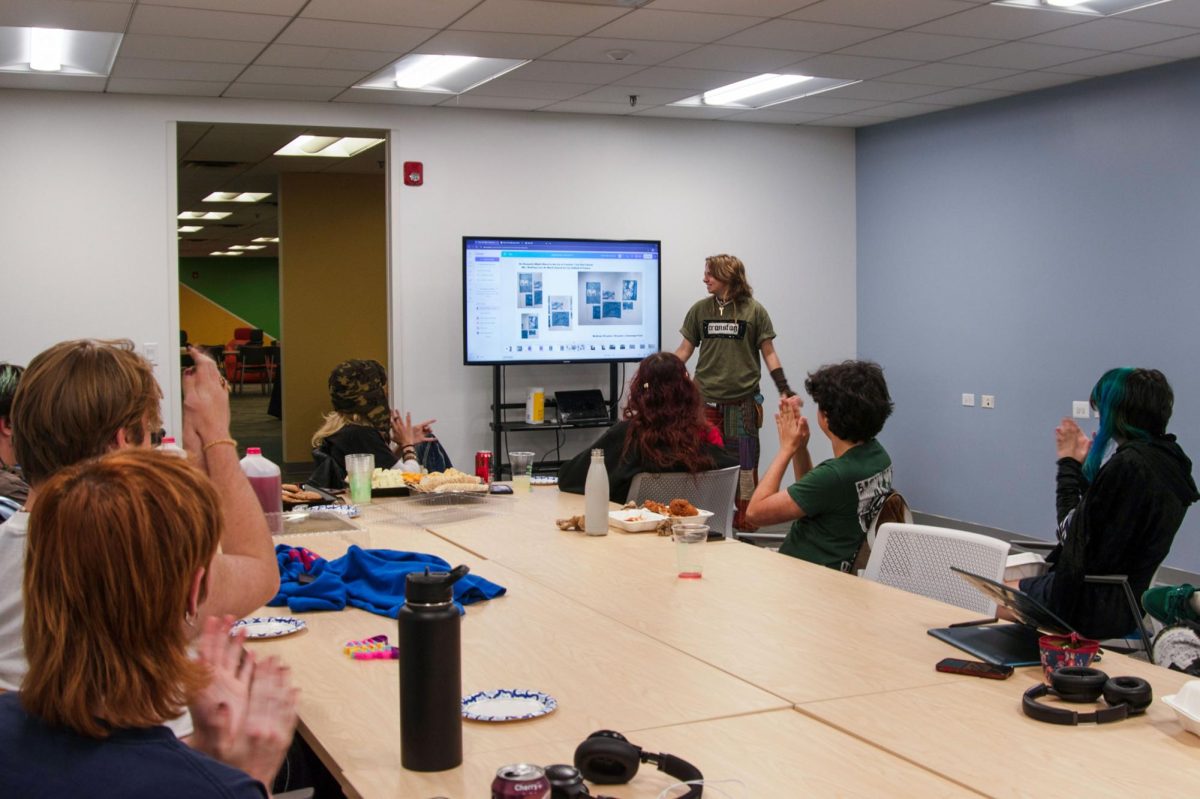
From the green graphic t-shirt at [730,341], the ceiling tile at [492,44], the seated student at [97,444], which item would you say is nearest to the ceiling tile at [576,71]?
the ceiling tile at [492,44]

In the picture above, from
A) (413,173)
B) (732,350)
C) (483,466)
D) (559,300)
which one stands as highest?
(413,173)

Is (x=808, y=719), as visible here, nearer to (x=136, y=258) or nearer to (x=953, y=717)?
(x=953, y=717)

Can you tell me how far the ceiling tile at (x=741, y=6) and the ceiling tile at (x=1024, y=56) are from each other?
55.1 inches

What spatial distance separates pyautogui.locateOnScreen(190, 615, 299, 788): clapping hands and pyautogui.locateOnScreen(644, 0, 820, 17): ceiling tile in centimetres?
414

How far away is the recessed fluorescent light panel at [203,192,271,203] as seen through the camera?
40.1ft

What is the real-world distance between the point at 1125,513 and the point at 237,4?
3.87 metres

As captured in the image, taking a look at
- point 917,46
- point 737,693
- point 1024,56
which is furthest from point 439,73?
point 737,693

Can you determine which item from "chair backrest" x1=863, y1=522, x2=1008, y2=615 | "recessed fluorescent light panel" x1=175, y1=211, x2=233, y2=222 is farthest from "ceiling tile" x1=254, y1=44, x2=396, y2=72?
"recessed fluorescent light panel" x1=175, y1=211, x2=233, y2=222

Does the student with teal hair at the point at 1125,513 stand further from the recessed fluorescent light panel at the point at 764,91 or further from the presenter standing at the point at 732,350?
the presenter standing at the point at 732,350

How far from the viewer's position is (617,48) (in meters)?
5.85

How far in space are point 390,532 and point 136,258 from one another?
4023mm

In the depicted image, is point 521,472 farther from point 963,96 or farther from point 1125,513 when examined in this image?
point 963,96

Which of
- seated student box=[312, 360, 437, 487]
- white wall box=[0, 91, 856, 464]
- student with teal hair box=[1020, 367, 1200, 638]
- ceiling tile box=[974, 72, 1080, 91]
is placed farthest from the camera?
white wall box=[0, 91, 856, 464]

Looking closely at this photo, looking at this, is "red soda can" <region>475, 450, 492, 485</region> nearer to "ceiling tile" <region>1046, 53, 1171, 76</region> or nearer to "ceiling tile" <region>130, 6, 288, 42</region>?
"ceiling tile" <region>130, 6, 288, 42</region>
